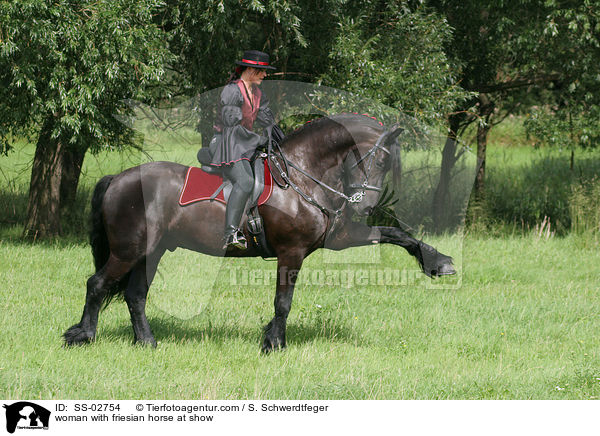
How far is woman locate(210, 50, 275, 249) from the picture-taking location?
679 cm

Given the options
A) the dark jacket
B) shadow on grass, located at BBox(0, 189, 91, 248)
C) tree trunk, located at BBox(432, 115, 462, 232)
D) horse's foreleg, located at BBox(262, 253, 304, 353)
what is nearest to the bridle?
the dark jacket

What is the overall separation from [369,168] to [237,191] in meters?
1.40

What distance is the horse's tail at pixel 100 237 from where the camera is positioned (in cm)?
727

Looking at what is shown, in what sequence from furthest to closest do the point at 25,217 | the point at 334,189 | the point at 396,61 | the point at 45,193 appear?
the point at 25,217 → the point at 45,193 → the point at 396,61 → the point at 334,189

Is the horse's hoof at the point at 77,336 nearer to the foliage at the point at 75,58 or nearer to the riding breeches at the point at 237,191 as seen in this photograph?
the riding breeches at the point at 237,191

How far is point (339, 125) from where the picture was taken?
23.1ft

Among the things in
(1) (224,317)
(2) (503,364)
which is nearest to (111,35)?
(1) (224,317)

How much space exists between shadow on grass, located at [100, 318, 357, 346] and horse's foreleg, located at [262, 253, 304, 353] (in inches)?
13.2

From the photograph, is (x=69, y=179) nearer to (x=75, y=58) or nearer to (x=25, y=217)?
(x=25, y=217)

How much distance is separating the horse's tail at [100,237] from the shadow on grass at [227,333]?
A: 64 cm

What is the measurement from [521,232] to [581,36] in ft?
15.7

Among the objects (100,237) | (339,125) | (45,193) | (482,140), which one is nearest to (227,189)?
(339,125)
